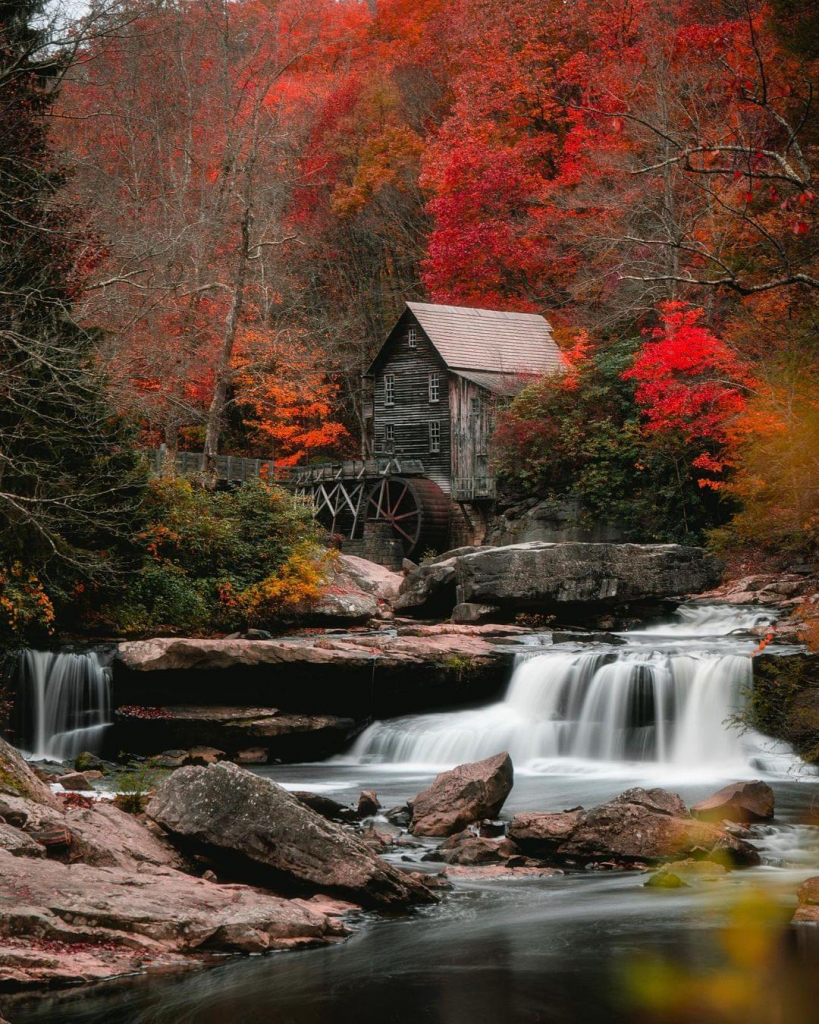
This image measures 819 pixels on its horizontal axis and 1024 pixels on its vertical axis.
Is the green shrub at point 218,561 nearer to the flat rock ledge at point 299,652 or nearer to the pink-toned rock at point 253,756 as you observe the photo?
the flat rock ledge at point 299,652

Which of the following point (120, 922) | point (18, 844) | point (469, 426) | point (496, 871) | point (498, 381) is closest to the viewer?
point (120, 922)

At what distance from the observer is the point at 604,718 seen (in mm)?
15211

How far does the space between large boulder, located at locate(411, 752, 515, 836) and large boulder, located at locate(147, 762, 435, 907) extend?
2310mm

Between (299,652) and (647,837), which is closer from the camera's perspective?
(647,837)

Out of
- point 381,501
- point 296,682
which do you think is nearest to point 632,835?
point 296,682

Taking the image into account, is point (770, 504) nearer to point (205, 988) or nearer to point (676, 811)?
point (676, 811)

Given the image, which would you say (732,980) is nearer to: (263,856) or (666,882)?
(666,882)

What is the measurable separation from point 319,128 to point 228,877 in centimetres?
4246

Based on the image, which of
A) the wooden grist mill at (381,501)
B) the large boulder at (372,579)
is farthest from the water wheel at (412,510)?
the large boulder at (372,579)

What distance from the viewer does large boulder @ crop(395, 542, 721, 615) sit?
20.8m

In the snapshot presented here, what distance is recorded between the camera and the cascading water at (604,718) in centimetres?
1434

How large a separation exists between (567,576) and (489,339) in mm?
16528

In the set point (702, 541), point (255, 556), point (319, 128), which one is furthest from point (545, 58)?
point (255, 556)

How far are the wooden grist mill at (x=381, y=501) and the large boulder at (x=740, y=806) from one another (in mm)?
23465
